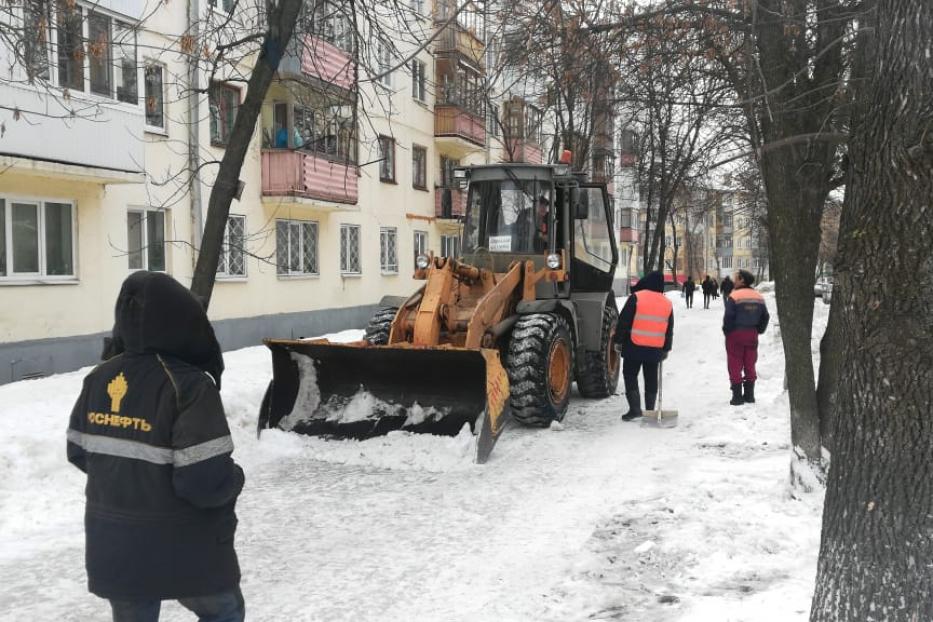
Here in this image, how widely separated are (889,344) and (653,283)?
6707 mm

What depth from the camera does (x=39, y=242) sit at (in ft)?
42.6

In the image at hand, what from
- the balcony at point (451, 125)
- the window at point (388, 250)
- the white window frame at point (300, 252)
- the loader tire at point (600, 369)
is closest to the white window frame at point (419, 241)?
the window at point (388, 250)

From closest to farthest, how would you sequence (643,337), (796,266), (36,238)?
1. (796,266)
2. (643,337)
3. (36,238)

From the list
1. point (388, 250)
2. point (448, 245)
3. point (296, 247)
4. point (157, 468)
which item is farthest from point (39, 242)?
point (448, 245)

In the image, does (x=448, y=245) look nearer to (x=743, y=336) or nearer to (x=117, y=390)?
(x=743, y=336)

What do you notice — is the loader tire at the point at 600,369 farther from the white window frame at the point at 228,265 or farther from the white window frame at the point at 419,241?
the white window frame at the point at 419,241

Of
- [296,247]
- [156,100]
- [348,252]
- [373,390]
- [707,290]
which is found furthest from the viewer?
[707,290]

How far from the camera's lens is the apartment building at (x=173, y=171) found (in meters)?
9.28

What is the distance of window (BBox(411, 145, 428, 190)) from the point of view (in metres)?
25.1

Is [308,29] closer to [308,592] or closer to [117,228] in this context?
[308,592]

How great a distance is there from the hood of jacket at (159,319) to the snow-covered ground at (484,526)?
6.25 feet

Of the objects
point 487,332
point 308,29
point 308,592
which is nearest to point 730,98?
point 487,332

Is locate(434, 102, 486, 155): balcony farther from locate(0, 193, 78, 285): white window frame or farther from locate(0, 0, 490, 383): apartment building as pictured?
locate(0, 193, 78, 285): white window frame

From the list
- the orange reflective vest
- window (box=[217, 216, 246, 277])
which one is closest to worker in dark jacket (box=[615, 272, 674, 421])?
the orange reflective vest
